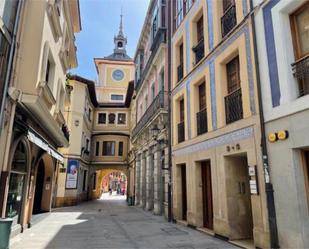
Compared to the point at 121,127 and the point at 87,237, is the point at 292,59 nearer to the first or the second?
the point at 87,237

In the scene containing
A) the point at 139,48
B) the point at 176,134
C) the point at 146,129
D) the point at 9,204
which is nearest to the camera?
the point at 9,204

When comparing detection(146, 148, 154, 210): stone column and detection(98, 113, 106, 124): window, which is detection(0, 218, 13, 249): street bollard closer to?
detection(146, 148, 154, 210): stone column

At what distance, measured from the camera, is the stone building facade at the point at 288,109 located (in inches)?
213

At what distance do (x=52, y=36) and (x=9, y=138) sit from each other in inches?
175

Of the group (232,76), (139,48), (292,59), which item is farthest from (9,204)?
(139,48)

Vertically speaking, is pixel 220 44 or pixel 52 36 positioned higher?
pixel 52 36

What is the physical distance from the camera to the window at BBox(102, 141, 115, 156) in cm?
2923

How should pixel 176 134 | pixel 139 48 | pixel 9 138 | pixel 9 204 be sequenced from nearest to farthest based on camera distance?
pixel 9 138 < pixel 9 204 < pixel 176 134 < pixel 139 48

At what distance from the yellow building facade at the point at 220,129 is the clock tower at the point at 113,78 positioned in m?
24.3

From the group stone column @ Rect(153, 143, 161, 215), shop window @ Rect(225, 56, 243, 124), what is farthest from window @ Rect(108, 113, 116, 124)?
shop window @ Rect(225, 56, 243, 124)

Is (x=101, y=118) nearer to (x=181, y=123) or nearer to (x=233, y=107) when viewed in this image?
(x=181, y=123)

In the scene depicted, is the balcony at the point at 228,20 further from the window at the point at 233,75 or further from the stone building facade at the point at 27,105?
the stone building facade at the point at 27,105

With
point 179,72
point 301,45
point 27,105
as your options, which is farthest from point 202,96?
point 27,105

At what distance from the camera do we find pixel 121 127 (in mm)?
29875
